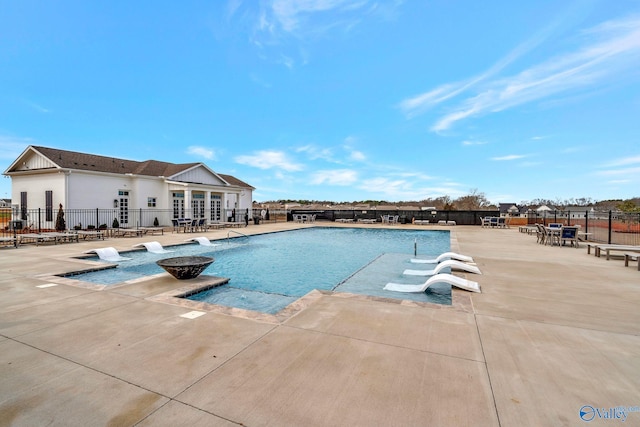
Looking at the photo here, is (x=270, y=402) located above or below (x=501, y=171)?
below

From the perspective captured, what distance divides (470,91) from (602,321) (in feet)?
57.5

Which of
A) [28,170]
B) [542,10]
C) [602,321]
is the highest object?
[542,10]

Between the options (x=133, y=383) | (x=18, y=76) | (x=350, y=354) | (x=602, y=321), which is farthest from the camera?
(x=18, y=76)

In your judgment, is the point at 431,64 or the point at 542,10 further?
the point at 431,64

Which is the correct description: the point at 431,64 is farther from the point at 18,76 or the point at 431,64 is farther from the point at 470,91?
the point at 18,76

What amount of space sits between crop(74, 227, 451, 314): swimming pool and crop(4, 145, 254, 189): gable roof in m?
11.2

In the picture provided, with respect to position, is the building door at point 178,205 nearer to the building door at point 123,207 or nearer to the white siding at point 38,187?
the building door at point 123,207

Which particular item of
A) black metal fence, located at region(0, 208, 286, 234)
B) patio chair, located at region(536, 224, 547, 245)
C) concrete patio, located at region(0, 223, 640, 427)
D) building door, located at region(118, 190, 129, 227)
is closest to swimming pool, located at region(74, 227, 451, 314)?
concrete patio, located at region(0, 223, 640, 427)

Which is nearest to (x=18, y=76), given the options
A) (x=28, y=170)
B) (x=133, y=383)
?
(x=28, y=170)

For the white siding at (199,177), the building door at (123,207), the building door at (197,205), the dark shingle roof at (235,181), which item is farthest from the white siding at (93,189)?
the dark shingle roof at (235,181)

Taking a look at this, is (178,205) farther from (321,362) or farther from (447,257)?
(321,362)

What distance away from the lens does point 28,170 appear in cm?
1764

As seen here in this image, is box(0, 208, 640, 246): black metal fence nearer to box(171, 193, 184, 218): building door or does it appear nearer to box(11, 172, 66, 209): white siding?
box(171, 193, 184, 218): building door

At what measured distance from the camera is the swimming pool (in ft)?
19.1
